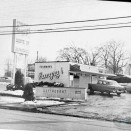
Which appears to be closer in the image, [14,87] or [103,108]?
[103,108]

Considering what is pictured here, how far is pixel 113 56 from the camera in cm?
670

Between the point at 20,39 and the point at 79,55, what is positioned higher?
the point at 20,39

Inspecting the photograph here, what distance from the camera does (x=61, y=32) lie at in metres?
7.05

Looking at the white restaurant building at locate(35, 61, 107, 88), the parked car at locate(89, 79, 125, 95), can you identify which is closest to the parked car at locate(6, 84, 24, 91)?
the white restaurant building at locate(35, 61, 107, 88)

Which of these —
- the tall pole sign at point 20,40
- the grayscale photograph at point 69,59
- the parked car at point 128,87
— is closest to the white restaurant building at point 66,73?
the grayscale photograph at point 69,59

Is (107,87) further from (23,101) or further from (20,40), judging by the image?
(20,40)

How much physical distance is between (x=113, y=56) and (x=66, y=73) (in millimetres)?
1090

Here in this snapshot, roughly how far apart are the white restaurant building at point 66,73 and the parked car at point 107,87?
0.11 meters

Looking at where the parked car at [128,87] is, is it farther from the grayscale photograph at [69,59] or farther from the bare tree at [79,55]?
the bare tree at [79,55]

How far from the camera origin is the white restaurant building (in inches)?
272

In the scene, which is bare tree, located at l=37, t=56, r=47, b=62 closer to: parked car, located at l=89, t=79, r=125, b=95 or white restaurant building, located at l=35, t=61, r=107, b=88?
white restaurant building, located at l=35, t=61, r=107, b=88

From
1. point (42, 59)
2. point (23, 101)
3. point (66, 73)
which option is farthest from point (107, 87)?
point (23, 101)

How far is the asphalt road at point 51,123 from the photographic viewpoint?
6.02 metres

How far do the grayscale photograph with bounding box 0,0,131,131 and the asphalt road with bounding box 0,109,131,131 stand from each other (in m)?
0.02
